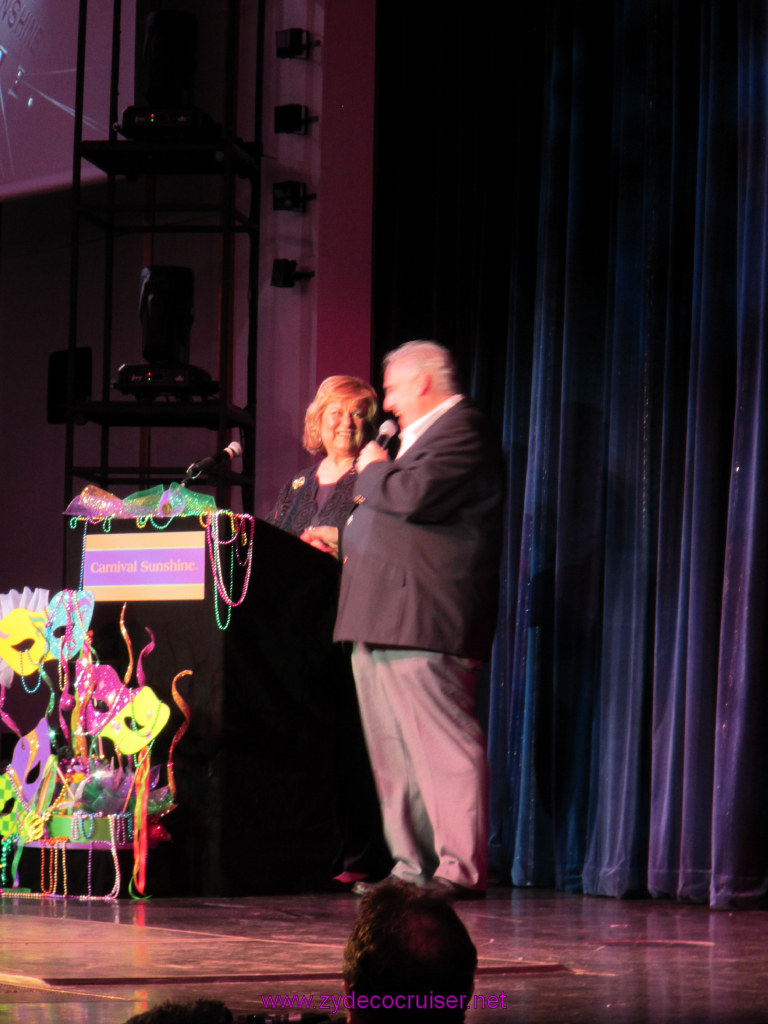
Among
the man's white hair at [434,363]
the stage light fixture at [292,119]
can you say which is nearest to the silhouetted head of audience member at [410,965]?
the man's white hair at [434,363]

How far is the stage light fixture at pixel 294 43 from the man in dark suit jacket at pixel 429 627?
2.48m

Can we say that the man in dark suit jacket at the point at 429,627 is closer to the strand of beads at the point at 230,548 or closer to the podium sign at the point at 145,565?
the strand of beads at the point at 230,548

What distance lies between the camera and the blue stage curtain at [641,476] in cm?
344

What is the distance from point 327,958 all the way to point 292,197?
12.1 feet

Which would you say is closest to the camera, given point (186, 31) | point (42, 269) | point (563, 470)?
point (563, 470)

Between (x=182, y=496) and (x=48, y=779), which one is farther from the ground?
(x=182, y=496)

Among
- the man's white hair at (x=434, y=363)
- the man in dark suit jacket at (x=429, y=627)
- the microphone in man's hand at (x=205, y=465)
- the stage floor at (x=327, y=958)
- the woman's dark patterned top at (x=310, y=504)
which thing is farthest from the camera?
the woman's dark patterned top at (x=310, y=504)

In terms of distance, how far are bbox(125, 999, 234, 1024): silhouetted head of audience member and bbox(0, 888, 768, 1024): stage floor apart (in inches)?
19.0

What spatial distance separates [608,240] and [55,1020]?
9.35ft

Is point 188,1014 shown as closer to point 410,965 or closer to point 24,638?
point 410,965

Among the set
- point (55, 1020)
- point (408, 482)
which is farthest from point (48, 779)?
point (55, 1020)

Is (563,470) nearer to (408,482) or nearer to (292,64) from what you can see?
(408,482)

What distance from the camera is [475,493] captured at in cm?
341

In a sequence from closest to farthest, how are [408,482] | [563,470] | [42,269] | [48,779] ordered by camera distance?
[408,482]
[48,779]
[563,470]
[42,269]
